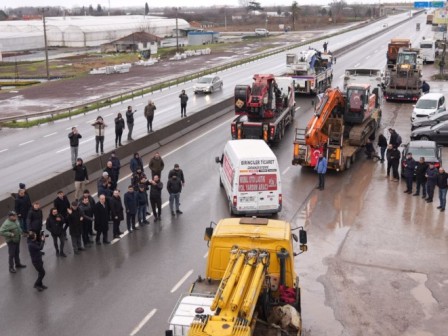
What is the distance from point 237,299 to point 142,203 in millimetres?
9825

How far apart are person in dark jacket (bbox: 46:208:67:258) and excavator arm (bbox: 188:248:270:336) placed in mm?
7119

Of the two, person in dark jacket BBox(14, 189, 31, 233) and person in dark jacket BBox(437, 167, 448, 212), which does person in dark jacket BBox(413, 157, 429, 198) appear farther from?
person in dark jacket BBox(14, 189, 31, 233)

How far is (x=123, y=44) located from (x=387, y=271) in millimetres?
94547

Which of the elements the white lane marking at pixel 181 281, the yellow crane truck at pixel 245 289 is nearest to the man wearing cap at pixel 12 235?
the white lane marking at pixel 181 281

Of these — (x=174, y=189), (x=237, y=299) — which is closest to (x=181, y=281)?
(x=174, y=189)

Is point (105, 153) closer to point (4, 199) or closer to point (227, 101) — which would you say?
point (4, 199)

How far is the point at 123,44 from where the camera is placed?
342ft

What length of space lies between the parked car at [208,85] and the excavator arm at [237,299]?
1531 inches

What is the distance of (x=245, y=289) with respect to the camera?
31.0 feet

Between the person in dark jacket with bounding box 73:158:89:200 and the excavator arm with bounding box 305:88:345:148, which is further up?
the excavator arm with bounding box 305:88:345:148

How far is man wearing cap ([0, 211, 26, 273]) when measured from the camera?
1488 cm

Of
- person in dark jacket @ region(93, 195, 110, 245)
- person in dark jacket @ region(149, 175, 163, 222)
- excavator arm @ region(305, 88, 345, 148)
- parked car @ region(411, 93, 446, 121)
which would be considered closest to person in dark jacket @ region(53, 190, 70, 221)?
person in dark jacket @ region(93, 195, 110, 245)

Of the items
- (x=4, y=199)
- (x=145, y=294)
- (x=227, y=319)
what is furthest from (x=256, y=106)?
(x=227, y=319)

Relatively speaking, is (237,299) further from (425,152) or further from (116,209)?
(425,152)
